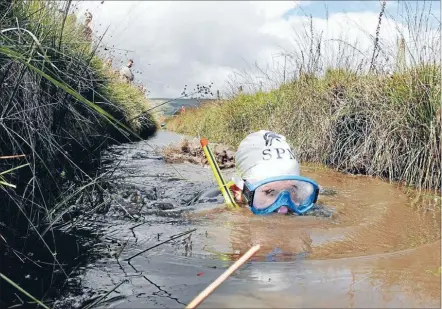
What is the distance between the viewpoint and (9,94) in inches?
128

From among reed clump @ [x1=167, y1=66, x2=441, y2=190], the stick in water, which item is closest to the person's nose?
reed clump @ [x1=167, y1=66, x2=441, y2=190]

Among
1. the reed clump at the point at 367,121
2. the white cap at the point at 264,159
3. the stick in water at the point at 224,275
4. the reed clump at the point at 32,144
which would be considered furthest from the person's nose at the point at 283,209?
the stick in water at the point at 224,275

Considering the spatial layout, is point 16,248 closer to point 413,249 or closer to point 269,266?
point 269,266

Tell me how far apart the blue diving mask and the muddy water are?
0.13 m

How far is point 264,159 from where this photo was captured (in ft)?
15.7

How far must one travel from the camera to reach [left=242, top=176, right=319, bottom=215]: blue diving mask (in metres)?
4.50

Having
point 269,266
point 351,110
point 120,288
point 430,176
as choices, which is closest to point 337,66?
point 351,110

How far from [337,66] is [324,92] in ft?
1.84

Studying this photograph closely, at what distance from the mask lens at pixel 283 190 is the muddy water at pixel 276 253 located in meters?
0.16

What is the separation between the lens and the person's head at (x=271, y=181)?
452 cm

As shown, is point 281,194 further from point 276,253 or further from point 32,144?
point 32,144

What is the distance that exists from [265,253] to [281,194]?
1191 mm

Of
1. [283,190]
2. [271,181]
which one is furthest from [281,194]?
[271,181]

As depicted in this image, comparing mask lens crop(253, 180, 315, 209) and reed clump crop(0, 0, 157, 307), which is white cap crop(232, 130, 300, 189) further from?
reed clump crop(0, 0, 157, 307)
